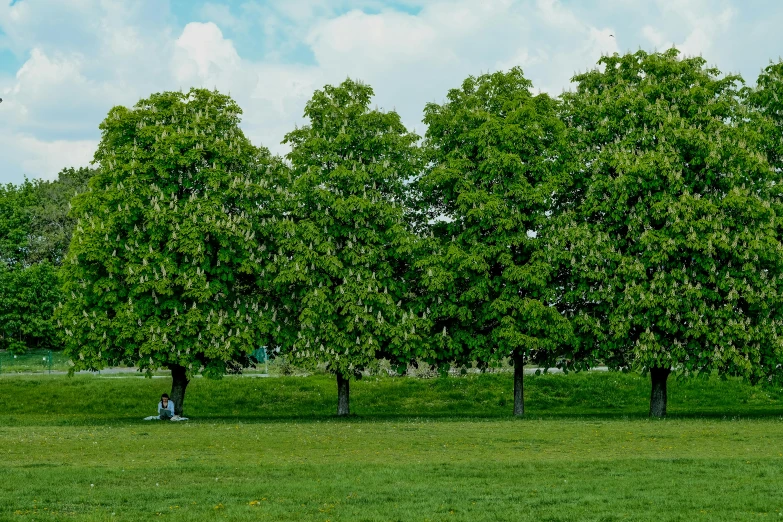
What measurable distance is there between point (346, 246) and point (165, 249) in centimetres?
774

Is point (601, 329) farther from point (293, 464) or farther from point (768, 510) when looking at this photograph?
point (768, 510)

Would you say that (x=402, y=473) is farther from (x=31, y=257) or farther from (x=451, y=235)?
(x=31, y=257)

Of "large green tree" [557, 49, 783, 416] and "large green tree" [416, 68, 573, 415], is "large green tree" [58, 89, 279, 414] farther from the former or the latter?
"large green tree" [557, 49, 783, 416]

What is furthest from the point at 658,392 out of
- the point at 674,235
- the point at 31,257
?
the point at 31,257

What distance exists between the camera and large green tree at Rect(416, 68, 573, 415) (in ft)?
132

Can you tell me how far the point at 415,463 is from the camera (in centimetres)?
2347

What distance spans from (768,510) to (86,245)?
1170 inches

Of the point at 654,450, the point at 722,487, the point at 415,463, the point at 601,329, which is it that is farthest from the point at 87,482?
the point at 601,329

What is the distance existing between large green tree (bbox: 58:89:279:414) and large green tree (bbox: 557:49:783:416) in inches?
570

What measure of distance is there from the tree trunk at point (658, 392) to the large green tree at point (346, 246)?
435 inches

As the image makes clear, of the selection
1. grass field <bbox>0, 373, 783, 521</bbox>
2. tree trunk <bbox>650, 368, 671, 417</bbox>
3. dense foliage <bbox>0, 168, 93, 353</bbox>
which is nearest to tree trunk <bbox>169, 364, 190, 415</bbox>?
grass field <bbox>0, 373, 783, 521</bbox>

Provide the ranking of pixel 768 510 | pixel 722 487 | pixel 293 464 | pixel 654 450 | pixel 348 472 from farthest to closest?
pixel 654 450 < pixel 293 464 < pixel 348 472 < pixel 722 487 < pixel 768 510

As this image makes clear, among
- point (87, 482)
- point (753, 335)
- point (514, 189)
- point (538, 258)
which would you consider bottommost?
point (87, 482)

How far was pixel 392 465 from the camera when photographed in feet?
75.7
